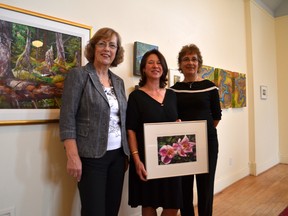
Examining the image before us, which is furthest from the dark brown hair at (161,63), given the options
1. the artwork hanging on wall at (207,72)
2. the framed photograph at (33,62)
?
the artwork hanging on wall at (207,72)

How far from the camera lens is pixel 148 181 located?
1.44 m

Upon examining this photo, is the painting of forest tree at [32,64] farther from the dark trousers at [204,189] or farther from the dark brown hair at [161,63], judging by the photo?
the dark trousers at [204,189]

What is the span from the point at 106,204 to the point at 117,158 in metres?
0.28

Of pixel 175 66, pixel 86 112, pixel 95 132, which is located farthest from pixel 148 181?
pixel 175 66

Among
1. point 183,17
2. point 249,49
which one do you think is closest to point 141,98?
point 183,17

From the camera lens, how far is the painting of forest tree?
51.3 inches

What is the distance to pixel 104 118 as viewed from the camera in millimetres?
1268

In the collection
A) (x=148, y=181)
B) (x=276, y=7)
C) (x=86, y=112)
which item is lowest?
(x=148, y=181)

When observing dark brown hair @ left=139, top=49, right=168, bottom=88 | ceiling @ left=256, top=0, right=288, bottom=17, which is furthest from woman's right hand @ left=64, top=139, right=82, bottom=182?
ceiling @ left=256, top=0, right=288, bottom=17

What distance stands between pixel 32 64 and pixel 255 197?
2942mm

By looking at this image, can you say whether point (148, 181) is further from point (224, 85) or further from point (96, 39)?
point (224, 85)

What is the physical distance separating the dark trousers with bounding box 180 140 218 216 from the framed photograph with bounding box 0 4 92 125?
113 centimetres

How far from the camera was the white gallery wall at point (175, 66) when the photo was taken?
4.54 ft

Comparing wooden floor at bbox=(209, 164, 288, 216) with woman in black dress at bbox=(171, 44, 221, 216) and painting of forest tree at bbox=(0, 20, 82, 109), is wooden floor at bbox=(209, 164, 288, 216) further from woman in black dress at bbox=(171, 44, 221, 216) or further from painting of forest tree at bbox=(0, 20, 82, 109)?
painting of forest tree at bbox=(0, 20, 82, 109)
